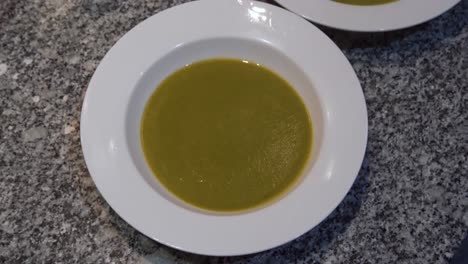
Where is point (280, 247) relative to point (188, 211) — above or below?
below

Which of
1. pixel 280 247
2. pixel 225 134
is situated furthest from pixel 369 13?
pixel 280 247

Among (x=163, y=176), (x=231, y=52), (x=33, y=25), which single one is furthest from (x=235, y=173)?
(x=33, y=25)

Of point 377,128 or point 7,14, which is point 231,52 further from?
point 7,14

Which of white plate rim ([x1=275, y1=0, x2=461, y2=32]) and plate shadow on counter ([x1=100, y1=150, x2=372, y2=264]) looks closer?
plate shadow on counter ([x1=100, y1=150, x2=372, y2=264])

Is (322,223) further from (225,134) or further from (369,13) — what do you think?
(369,13)

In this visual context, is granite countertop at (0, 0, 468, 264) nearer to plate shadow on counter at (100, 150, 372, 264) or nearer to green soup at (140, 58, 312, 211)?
plate shadow on counter at (100, 150, 372, 264)

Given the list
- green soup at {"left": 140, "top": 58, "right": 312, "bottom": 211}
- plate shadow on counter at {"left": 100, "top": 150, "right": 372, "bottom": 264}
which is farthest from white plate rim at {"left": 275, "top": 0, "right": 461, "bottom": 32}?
plate shadow on counter at {"left": 100, "top": 150, "right": 372, "bottom": 264}

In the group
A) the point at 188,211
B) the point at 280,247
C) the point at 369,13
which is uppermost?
the point at 369,13
